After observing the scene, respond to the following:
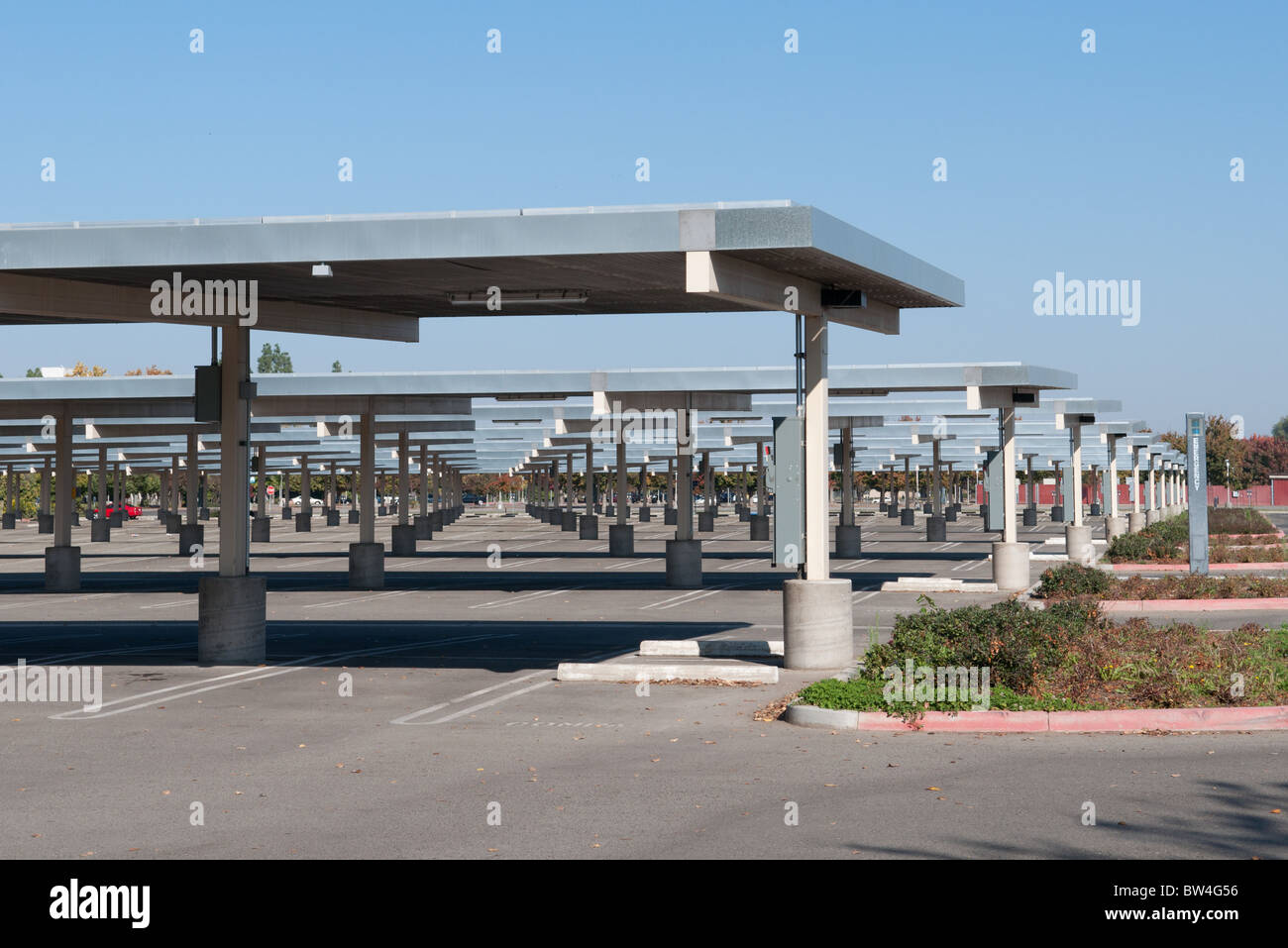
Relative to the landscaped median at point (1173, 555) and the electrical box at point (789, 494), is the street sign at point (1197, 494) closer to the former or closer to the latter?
the landscaped median at point (1173, 555)

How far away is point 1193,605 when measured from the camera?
2480 cm

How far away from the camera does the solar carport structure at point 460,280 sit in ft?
47.3

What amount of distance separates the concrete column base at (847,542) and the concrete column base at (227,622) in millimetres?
26539

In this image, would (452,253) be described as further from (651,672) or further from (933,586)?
(933,586)

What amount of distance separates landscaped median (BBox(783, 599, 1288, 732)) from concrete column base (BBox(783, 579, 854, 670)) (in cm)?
108

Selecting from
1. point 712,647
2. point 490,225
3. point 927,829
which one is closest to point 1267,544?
point 712,647

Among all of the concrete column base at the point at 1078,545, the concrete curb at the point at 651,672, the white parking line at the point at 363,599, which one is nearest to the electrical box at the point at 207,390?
the concrete curb at the point at 651,672

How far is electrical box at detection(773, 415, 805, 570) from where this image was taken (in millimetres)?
16438

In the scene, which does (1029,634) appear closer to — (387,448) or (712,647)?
(712,647)

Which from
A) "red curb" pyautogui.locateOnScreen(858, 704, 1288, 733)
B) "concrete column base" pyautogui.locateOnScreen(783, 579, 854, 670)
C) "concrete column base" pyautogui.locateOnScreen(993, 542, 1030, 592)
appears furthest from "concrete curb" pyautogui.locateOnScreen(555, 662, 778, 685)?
"concrete column base" pyautogui.locateOnScreen(993, 542, 1030, 592)

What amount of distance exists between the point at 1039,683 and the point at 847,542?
96.6 ft

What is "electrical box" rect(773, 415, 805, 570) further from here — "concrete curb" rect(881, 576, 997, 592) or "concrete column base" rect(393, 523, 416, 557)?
"concrete column base" rect(393, 523, 416, 557)

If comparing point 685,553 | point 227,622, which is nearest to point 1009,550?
point 685,553
